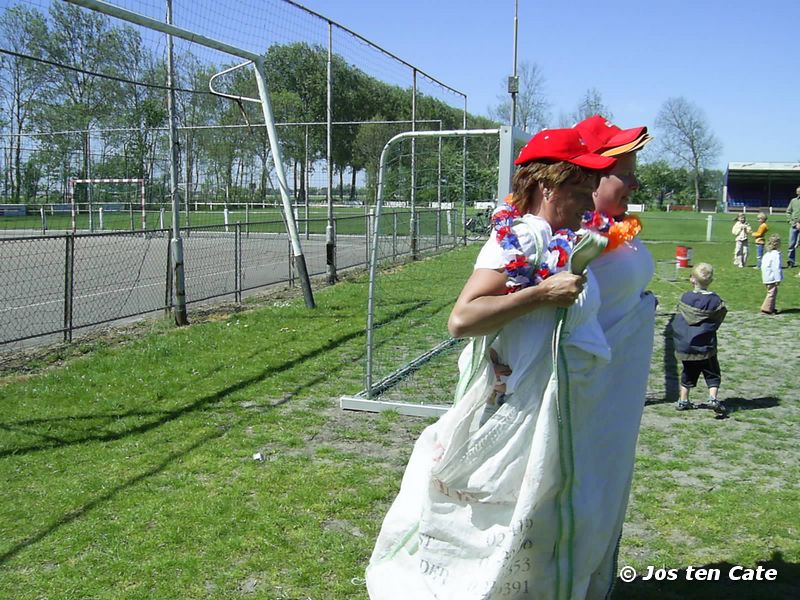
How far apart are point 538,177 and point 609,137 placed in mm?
406

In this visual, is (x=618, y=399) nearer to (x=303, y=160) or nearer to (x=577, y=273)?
(x=577, y=273)

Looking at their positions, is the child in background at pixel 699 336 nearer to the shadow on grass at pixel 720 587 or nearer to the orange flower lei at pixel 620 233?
the shadow on grass at pixel 720 587

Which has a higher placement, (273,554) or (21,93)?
(21,93)

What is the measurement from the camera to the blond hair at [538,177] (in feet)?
7.63

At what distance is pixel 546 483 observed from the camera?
224 centimetres

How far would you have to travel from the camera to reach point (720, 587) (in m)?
3.56

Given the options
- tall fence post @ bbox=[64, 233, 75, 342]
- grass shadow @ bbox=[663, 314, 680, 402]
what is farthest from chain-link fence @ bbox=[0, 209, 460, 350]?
grass shadow @ bbox=[663, 314, 680, 402]

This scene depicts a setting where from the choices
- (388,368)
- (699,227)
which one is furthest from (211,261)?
(699,227)

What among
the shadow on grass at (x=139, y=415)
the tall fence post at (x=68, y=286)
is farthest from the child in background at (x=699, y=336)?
the tall fence post at (x=68, y=286)

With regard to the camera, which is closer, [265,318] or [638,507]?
[638,507]

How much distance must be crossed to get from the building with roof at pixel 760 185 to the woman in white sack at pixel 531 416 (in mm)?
52547

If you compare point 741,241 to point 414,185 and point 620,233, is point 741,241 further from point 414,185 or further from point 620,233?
point 620,233

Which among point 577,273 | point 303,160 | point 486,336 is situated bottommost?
point 486,336

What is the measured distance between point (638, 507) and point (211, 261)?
11776 millimetres
